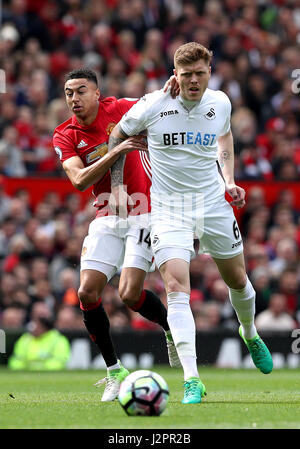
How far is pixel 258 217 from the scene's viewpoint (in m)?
15.9

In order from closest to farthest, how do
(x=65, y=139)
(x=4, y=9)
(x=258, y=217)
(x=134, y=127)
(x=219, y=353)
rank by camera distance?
(x=134, y=127)
(x=65, y=139)
(x=219, y=353)
(x=258, y=217)
(x=4, y=9)

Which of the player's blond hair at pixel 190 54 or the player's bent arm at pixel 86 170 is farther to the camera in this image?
the player's bent arm at pixel 86 170

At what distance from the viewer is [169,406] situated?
7.20 m

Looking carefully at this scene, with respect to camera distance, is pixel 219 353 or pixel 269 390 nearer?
pixel 269 390

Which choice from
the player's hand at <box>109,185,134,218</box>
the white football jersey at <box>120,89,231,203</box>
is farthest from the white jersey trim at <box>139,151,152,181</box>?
the white football jersey at <box>120,89,231,203</box>

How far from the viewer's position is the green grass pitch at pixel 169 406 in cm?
609

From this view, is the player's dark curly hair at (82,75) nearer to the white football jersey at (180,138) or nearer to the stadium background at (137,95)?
the white football jersey at (180,138)

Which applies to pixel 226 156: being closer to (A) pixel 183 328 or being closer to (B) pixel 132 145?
(B) pixel 132 145

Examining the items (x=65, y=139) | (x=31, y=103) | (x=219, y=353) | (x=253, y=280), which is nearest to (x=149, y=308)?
(x=65, y=139)

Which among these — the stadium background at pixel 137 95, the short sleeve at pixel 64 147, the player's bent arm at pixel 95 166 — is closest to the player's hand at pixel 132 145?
the player's bent arm at pixel 95 166

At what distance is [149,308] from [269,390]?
134cm

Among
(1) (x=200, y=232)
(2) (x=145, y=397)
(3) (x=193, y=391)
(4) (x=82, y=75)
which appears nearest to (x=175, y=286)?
(1) (x=200, y=232)

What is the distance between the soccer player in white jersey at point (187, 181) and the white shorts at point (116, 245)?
0.67 meters

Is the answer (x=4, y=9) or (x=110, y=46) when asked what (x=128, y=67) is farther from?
(x=4, y=9)
